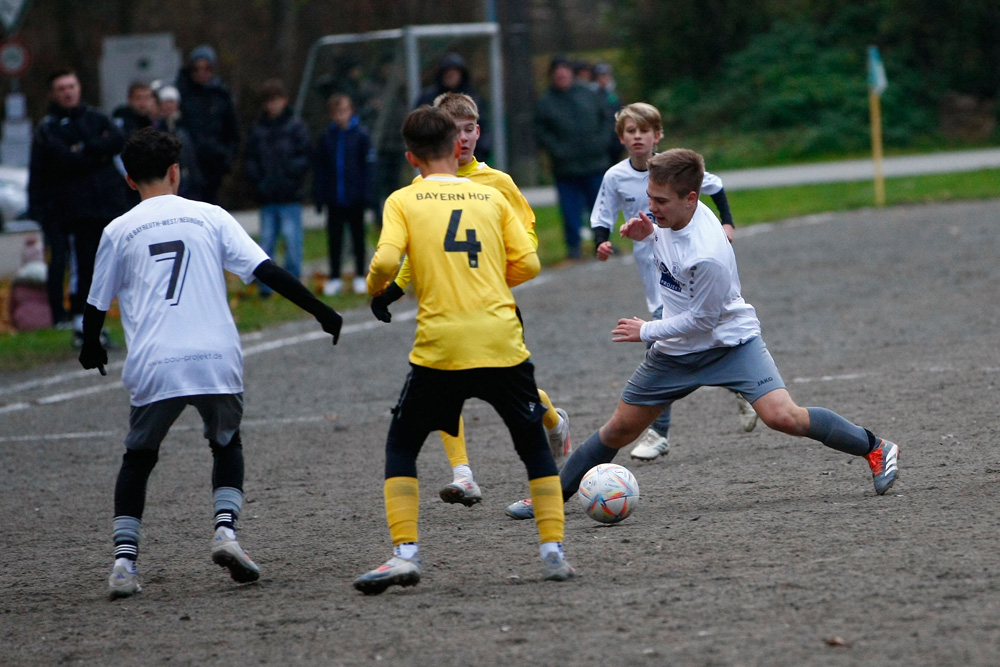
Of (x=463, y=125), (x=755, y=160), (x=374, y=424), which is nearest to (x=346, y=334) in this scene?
(x=374, y=424)

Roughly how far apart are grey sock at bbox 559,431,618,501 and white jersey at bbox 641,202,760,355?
0.52m

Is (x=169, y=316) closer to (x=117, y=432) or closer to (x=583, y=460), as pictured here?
(x=583, y=460)

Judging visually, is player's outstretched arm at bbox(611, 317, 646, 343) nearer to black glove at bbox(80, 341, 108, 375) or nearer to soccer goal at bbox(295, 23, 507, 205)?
black glove at bbox(80, 341, 108, 375)

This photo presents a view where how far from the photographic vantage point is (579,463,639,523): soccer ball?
605cm

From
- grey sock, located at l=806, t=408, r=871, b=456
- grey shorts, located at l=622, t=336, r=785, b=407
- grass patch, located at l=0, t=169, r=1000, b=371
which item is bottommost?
grass patch, located at l=0, t=169, r=1000, b=371

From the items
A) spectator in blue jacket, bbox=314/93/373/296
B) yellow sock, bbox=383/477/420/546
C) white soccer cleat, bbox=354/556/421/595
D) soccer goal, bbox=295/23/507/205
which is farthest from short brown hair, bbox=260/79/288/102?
white soccer cleat, bbox=354/556/421/595

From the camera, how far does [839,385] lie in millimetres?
9094

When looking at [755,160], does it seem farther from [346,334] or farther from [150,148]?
[150,148]

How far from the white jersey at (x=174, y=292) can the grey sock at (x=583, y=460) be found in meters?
1.64

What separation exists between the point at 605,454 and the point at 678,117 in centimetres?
3152

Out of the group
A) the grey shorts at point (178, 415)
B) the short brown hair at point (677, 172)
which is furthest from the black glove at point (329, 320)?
the short brown hair at point (677, 172)

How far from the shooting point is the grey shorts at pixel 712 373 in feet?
19.6

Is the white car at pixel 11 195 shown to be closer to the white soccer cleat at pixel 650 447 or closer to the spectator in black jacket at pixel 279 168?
the spectator in black jacket at pixel 279 168

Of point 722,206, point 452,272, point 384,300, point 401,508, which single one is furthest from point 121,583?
point 722,206
